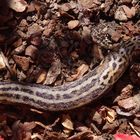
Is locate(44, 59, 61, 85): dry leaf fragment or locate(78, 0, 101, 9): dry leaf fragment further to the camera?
locate(78, 0, 101, 9): dry leaf fragment

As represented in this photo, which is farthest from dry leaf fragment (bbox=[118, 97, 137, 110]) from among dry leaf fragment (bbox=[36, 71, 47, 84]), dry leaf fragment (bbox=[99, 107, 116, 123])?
dry leaf fragment (bbox=[36, 71, 47, 84])

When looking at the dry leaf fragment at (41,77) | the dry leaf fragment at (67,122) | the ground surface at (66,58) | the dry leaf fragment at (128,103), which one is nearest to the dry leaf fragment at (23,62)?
the ground surface at (66,58)

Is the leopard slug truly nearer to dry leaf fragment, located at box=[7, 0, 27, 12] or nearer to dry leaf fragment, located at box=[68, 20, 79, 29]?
dry leaf fragment, located at box=[68, 20, 79, 29]

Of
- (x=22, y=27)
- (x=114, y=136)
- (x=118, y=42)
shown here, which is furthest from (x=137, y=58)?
(x=22, y=27)

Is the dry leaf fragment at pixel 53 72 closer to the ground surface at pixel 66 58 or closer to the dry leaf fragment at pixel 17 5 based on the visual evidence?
the ground surface at pixel 66 58

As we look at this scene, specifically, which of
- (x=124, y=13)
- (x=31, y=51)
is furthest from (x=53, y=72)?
(x=124, y=13)

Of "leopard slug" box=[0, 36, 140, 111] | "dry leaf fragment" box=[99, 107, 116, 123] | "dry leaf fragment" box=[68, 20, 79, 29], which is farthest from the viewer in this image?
"dry leaf fragment" box=[68, 20, 79, 29]
